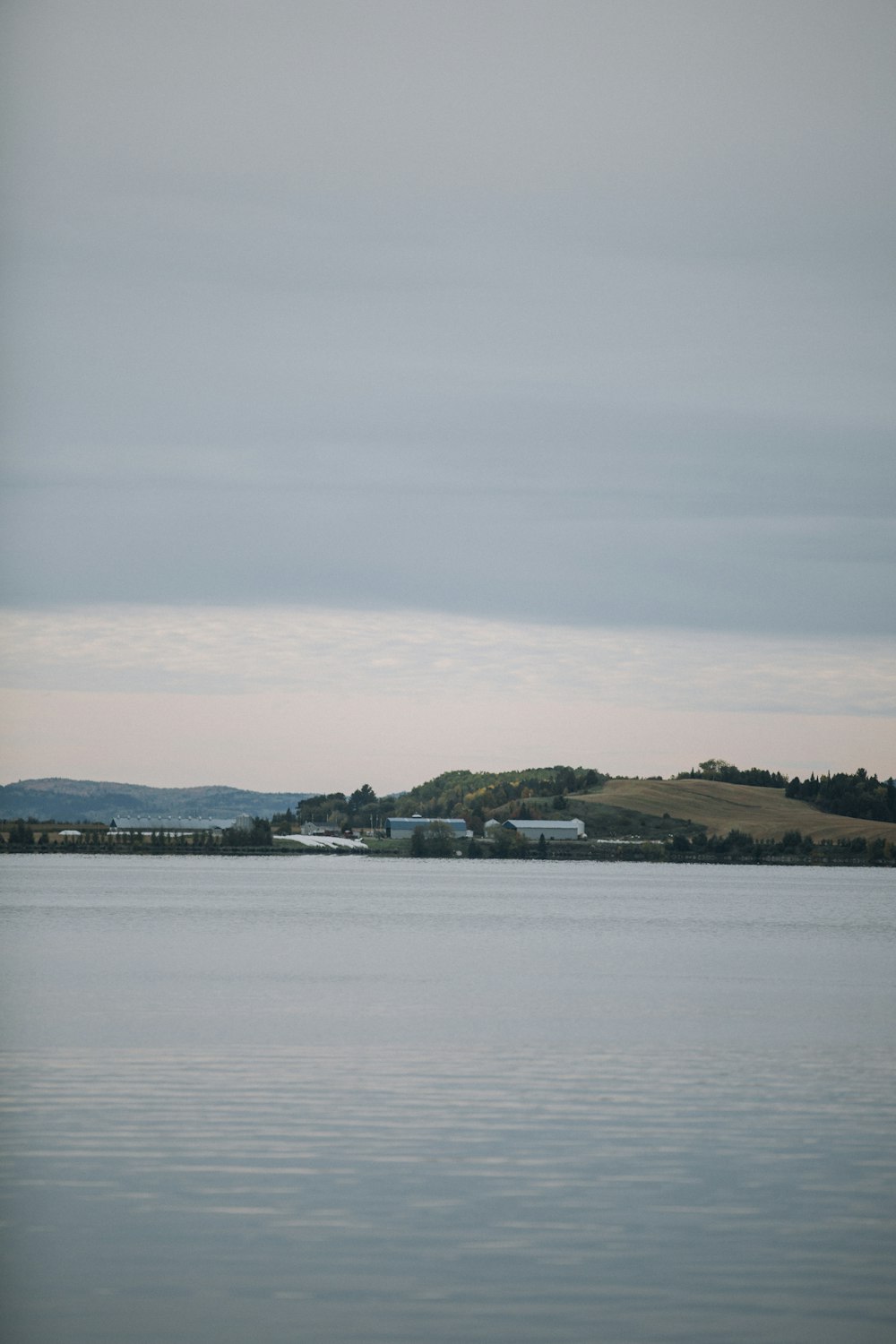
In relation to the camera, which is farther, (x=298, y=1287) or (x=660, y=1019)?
(x=660, y=1019)

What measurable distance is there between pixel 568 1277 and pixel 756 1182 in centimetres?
586

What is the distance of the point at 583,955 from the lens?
231 ft

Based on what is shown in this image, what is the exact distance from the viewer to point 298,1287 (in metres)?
18.8

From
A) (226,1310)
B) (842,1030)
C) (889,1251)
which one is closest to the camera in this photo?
(226,1310)

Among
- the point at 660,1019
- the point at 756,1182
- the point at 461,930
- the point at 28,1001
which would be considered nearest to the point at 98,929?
the point at 461,930

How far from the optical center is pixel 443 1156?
2566cm

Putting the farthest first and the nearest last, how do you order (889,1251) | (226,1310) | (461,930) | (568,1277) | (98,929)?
(461,930), (98,929), (889,1251), (568,1277), (226,1310)

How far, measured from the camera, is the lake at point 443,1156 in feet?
60.1

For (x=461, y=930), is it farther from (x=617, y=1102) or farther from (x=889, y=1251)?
(x=889, y=1251)

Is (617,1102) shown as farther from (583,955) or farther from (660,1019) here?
(583,955)

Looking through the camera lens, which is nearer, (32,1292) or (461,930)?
(32,1292)

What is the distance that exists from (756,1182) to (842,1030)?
20.1 meters

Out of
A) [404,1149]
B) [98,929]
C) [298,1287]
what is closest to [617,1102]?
[404,1149]

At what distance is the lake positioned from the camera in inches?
721
